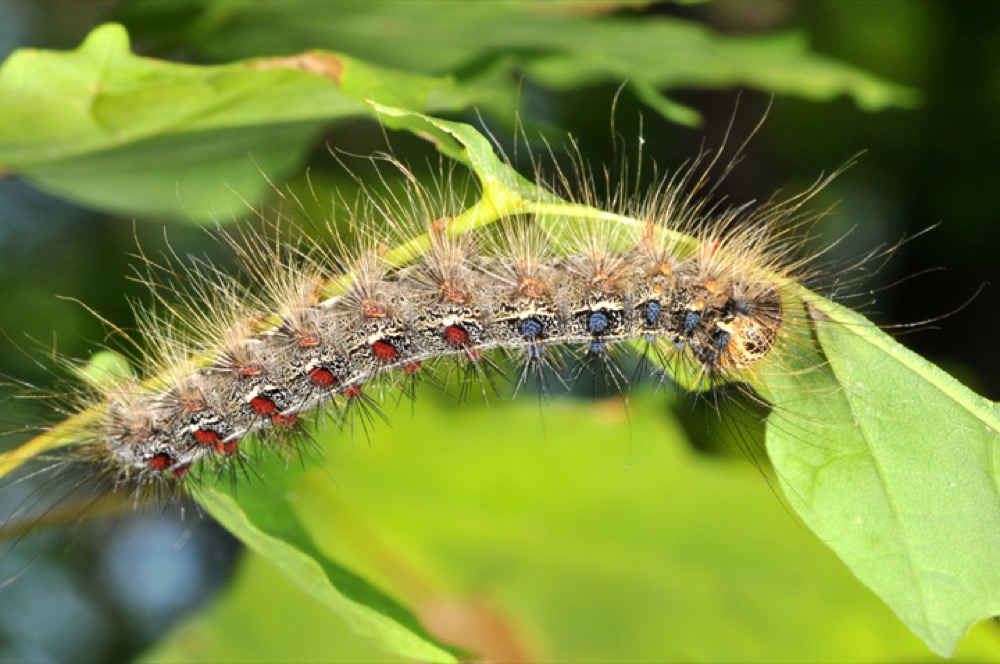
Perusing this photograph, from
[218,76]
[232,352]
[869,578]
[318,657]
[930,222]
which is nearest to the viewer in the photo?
[869,578]

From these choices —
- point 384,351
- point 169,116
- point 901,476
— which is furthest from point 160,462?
point 901,476

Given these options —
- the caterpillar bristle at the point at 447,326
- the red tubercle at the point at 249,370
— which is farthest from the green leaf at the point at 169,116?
the red tubercle at the point at 249,370

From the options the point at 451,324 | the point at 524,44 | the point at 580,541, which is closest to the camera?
the point at 451,324

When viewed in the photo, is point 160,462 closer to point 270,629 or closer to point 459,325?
point 270,629

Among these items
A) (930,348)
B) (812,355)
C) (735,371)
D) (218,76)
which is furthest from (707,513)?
(930,348)

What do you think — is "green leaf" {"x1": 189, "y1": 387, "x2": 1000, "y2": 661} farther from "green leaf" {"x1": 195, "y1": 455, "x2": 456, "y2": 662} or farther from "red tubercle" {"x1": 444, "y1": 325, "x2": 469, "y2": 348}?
"red tubercle" {"x1": 444, "y1": 325, "x2": 469, "y2": 348}

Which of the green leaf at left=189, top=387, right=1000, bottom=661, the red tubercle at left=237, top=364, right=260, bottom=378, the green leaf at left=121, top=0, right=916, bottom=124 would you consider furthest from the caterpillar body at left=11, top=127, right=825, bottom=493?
the green leaf at left=121, top=0, right=916, bottom=124

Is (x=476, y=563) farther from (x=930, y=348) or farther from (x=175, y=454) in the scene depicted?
(x=930, y=348)
